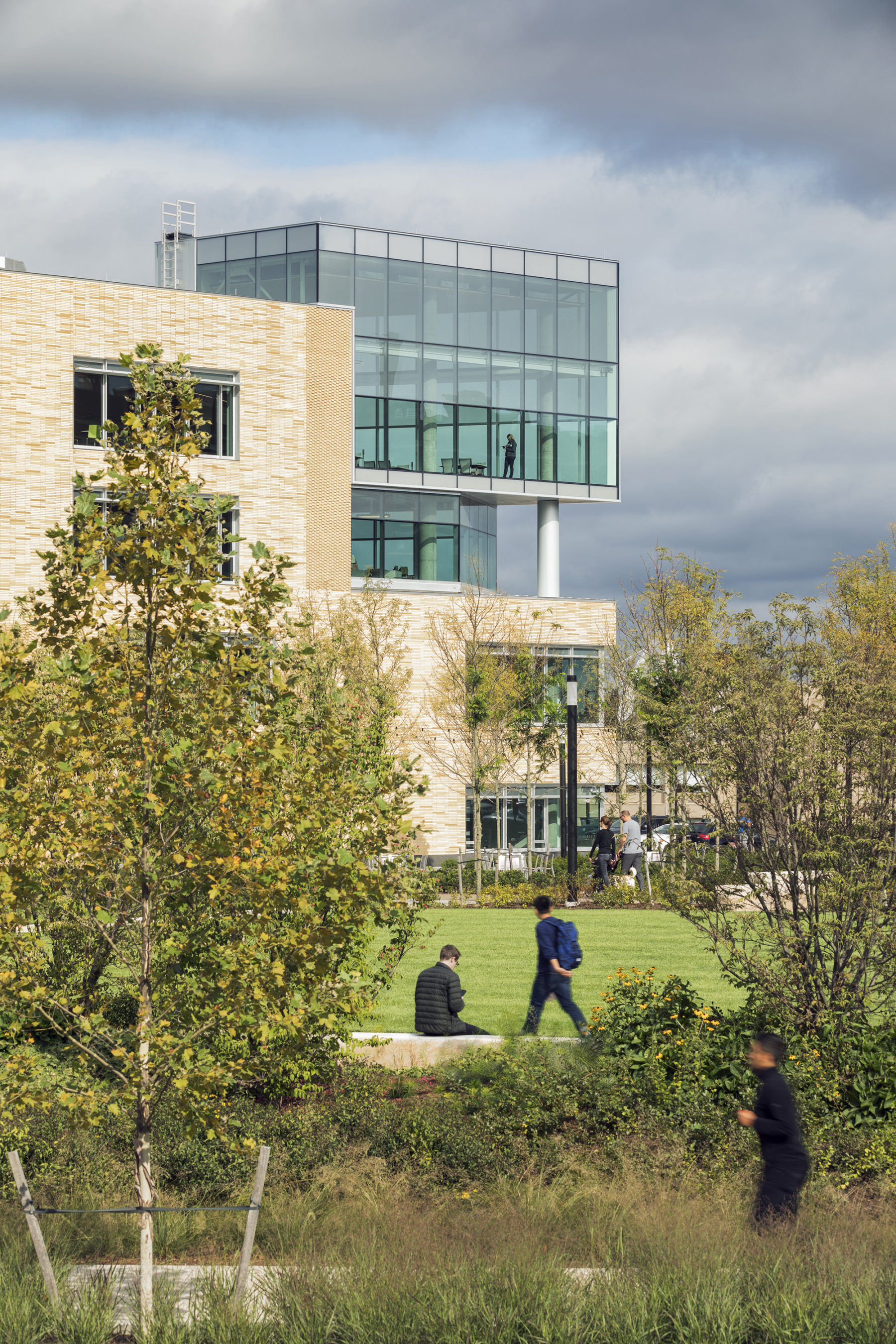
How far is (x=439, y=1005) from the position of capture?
12281 mm

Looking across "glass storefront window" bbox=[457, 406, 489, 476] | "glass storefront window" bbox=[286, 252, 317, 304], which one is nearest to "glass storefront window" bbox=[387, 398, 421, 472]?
"glass storefront window" bbox=[457, 406, 489, 476]

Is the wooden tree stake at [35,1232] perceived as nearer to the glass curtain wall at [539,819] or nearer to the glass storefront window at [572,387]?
the glass curtain wall at [539,819]

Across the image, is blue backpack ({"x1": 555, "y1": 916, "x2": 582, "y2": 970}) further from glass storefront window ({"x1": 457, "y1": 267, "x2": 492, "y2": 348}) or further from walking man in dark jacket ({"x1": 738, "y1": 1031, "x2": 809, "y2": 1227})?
glass storefront window ({"x1": 457, "y1": 267, "x2": 492, "y2": 348})

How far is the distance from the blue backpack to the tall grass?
14.1ft

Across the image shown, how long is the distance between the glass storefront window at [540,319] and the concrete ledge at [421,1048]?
38.1m

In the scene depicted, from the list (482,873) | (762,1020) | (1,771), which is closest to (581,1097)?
(762,1020)

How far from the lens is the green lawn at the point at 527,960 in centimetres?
1394

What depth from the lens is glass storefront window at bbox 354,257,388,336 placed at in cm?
4462

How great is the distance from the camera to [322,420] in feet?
125

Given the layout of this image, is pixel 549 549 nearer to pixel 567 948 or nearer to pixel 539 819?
pixel 539 819

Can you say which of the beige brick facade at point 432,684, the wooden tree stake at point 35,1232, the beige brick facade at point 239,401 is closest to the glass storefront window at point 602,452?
the beige brick facade at point 432,684

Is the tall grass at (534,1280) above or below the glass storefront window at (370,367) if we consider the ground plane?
below

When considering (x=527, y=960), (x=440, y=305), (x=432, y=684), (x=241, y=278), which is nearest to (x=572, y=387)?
(x=440, y=305)

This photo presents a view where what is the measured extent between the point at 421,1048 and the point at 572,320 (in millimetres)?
39676
